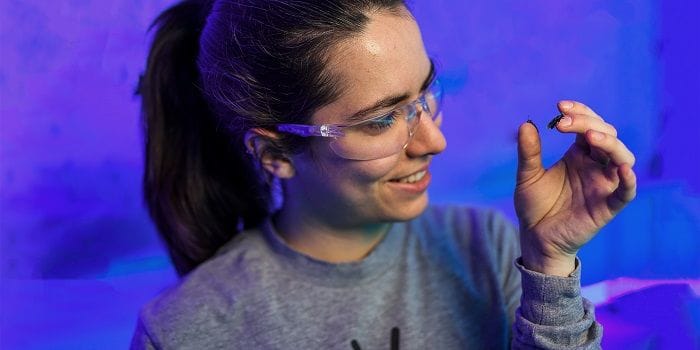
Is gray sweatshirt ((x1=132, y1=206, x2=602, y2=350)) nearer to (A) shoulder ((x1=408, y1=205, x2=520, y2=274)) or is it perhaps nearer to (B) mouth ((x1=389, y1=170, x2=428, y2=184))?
(A) shoulder ((x1=408, y1=205, x2=520, y2=274))

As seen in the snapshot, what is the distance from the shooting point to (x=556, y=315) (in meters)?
0.92

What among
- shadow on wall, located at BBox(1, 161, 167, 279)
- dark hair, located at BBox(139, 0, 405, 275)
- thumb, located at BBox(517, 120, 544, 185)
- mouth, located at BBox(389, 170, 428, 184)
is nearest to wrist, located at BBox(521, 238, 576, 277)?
thumb, located at BBox(517, 120, 544, 185)

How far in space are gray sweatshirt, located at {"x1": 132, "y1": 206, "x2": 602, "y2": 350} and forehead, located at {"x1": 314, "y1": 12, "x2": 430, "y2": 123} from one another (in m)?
0.29

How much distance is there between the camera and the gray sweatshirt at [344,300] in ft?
3.55

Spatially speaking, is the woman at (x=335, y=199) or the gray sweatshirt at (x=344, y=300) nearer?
the woman at (x=335, y=199)

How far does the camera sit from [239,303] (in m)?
1.10

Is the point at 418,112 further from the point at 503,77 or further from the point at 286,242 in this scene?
the point at 503,77

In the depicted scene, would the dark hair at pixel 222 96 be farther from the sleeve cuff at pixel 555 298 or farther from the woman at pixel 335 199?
the sleeve cuff at pixel 555 298

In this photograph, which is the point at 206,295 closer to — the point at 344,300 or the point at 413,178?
the point at 344,300

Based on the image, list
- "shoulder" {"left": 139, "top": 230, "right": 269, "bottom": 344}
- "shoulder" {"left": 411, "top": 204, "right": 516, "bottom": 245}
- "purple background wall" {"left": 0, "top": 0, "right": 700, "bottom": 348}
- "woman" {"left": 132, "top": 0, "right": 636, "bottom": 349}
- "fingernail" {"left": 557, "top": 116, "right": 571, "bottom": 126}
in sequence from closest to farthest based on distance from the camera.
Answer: "fingernail" {"left": 557, "top": 116, "right": 571, "bottom": 126}
"woman" {"left": 132, "top": 0, "right": 636, "bottom": 349}
"shoulder" {"left": 139, "top": 230, "right": 269, "bottom": 344}
"shoulder" {"left": 411, "top": 204, "right": 516, "bottom": 245}
"purple background wall" {"left": 0, "top": 0, "right": 700, "bottom": 348}

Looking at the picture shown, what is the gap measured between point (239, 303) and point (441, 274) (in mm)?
342

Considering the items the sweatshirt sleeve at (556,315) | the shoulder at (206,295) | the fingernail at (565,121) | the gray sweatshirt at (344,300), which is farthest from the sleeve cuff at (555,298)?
the shoulder at (206,295)

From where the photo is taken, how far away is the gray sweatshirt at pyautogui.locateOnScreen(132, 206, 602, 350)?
42.6 inches

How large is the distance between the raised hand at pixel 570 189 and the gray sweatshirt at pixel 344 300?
0.14 metres
